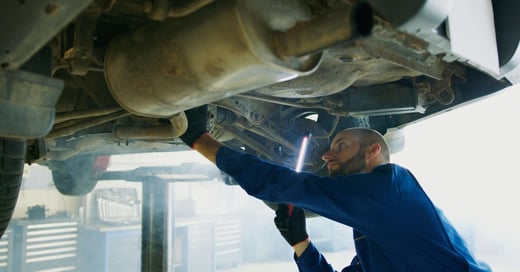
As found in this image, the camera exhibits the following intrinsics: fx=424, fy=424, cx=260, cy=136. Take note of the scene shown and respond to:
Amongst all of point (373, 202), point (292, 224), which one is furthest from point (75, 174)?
point (373, 202)

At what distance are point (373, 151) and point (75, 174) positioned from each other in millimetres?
1682

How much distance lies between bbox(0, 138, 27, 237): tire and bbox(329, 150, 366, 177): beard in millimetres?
1029

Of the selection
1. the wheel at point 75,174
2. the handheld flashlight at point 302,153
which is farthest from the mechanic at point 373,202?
the wheel at point 75,174

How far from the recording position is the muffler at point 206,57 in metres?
0.70

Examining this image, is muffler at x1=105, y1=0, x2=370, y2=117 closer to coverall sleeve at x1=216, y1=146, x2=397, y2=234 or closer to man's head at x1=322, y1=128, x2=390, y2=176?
coverall sleeve at x1=216, y1=146, x2=397, y2=234

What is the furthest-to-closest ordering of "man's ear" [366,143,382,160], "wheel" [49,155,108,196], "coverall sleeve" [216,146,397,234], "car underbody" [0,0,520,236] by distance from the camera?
"wheel" [49,155,108,196], "man's ear" [366,143,382,160], "coverall sleeve" [216,146,397,234], "car underbody" [0,0,520,236]

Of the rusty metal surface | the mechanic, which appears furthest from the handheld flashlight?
the rusty metal surface

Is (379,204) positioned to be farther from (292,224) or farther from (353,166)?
(292,224)

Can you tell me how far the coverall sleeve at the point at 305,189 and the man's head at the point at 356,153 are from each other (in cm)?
30

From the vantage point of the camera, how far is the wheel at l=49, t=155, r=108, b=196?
2.27 meters

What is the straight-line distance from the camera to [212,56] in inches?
29.4

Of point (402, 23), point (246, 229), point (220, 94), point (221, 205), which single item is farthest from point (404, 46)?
point (246, 229)

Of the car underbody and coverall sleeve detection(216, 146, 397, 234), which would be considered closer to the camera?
the car underbody

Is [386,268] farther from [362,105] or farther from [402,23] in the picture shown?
[402,23]
